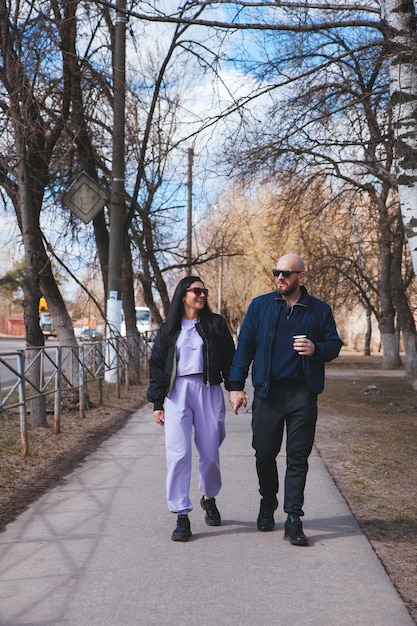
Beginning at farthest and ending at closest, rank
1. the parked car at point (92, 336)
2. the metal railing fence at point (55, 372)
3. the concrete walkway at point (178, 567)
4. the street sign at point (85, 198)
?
1. the parked car at point (92, 336)
2. the street sign at point (85, 198)
3. the metal railing fence at point (55, 372)
4. the concrete walkway at point (178, 567)

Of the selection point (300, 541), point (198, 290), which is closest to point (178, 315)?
point (198, 290)

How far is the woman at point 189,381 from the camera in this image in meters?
5.95

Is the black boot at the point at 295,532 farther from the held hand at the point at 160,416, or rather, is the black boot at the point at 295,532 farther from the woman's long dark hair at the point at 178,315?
the woman's long dark hair at the point at 178,315

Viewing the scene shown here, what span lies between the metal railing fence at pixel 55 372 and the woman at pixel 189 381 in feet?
8.38

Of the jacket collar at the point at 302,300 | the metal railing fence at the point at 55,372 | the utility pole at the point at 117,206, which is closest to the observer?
the jacket collar at the point at 302,300

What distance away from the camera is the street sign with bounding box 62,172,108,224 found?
1387cm

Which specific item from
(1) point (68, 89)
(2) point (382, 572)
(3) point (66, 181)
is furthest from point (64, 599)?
(3) point (66, 181)

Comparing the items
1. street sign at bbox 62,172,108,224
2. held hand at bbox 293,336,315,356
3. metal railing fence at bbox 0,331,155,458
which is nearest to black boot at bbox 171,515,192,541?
held hand at bbox 293,336,315,356

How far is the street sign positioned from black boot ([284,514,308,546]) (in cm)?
891

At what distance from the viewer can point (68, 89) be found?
13.2 meters

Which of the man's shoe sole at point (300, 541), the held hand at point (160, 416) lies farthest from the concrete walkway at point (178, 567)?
the held hand at point (160, 416)

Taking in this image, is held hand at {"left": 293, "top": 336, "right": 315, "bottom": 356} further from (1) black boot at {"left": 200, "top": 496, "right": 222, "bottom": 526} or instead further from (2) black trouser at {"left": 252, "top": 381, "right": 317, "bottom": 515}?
(1) black boot at {"left": 200, "top": 496, "right": 222, "bottom": 526}

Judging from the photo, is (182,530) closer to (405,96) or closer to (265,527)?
(265,527)

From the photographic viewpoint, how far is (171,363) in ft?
19.6
